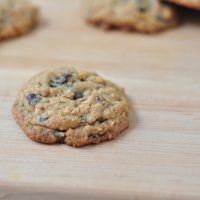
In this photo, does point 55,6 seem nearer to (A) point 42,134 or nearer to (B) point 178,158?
(A) point 42,134

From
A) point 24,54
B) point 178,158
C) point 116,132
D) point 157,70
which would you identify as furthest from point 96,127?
point 24,54

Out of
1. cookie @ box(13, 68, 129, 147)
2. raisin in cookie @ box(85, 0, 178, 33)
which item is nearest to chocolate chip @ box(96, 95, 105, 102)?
cookie @ box(13, 68, 129, 147)

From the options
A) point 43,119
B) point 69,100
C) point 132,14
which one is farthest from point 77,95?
point 132,14

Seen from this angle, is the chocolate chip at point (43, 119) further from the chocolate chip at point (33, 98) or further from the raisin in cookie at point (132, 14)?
the raisin in cookie at point (132, 14)

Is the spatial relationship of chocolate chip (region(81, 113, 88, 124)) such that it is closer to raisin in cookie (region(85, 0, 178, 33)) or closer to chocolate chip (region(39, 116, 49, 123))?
chocolate chip (region(39, 116, 49, 123))

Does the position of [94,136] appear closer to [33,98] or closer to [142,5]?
[33,98]

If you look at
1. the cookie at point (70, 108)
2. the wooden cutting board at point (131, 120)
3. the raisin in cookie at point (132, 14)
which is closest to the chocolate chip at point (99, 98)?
the cookie at point (70, 108)

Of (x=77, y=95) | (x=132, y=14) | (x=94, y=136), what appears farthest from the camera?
(x=132, y=14)
